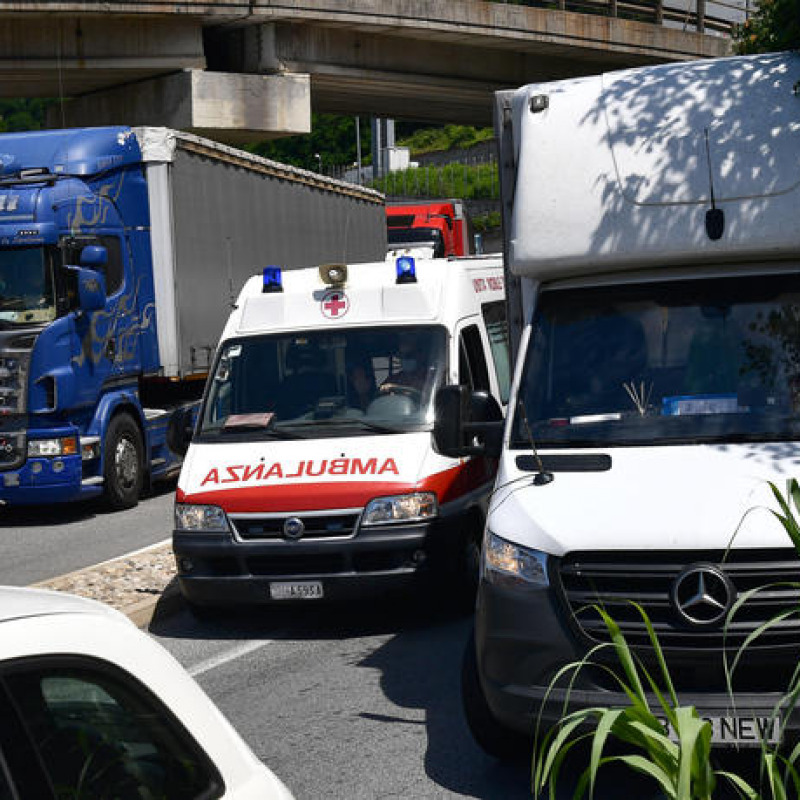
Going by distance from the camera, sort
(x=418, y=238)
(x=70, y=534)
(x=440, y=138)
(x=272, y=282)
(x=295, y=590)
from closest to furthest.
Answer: (x=295, y=590), (x=272, y=282), (x=70, y=534), (x=418, y=238), (x=440, y=138)

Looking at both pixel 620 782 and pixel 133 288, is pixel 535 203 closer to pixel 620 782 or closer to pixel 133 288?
pixel 620 782

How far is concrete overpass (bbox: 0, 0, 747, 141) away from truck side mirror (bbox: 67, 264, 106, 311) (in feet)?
40.2

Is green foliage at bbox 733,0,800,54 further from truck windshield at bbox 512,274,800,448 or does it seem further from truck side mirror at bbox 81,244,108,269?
truck side mirror at bbox 81,244,108,269

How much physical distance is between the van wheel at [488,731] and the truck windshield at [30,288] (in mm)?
9062

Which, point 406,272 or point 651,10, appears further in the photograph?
point 651,10

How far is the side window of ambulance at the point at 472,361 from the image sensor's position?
10266 mm

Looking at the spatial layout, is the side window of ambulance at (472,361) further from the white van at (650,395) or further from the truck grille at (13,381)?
the truck grille at (13,381)

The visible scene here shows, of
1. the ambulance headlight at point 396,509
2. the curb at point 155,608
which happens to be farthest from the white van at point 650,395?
the curb at point 155,608

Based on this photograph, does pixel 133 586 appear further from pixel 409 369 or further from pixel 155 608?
pixel 409 369

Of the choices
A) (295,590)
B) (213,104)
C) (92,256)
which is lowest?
(295,590)

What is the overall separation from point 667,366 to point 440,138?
104m

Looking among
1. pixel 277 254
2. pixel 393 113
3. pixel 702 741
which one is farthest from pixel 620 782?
pixel 393 113

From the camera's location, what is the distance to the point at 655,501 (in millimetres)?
6012

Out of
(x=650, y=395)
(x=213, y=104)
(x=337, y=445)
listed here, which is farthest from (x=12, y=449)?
(x=213, y=104)
